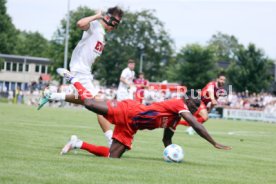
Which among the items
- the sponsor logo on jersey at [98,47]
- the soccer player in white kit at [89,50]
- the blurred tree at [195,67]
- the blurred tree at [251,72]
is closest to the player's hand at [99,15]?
the soccer player in white kit at [89,50]

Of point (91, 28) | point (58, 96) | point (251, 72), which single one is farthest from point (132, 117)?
point (251, 72)

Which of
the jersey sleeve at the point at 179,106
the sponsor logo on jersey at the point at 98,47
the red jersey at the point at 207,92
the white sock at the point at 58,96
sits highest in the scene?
the sponsor logo on jersey at the point at 98,47

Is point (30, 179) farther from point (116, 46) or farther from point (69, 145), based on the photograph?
point (116, 46)

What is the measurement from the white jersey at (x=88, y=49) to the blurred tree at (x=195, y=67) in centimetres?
8276

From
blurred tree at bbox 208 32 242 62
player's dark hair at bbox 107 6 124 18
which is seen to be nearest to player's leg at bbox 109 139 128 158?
player's dark hair at bbox 107 6 124 18

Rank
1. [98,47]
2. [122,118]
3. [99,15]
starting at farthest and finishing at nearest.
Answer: [98,47] → [99,15] → [122,118]

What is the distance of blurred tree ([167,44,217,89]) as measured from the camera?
9538cm

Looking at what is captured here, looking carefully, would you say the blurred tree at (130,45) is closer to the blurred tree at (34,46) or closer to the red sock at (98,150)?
the blurred tree at (34,46)

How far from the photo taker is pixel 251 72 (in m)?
81.4

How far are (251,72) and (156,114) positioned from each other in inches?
2855

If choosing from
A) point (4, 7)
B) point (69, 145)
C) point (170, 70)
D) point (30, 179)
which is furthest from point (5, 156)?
point (170, 70)

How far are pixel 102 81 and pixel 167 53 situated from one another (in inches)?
506

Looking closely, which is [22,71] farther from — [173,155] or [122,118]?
[173,155]

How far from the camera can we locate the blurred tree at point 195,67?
95375mm
